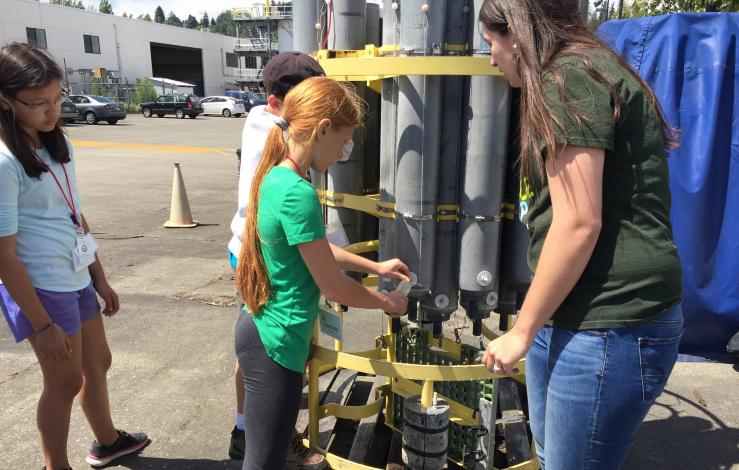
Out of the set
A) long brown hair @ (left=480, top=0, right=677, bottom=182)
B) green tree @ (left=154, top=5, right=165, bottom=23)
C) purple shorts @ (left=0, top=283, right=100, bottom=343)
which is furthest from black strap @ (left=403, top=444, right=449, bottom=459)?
green tree @ (left=154, top=5, right=165, bottom=23)

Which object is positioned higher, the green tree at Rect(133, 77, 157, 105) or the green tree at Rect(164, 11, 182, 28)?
the green tree at Rect(164, 11, 182, 28)

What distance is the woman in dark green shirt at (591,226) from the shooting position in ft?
4.37

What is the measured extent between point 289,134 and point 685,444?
281cm

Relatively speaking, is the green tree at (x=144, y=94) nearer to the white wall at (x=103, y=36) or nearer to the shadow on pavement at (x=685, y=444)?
the white wall at (x=103, y=36)

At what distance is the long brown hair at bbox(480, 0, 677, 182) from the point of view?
4.41 feet

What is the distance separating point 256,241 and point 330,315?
0.61 metres

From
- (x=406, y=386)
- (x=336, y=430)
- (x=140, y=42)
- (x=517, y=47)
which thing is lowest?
(x=336, y=430)

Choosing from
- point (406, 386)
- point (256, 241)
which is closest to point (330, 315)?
point (256, 241)

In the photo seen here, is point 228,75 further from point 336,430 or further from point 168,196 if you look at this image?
point 336,430

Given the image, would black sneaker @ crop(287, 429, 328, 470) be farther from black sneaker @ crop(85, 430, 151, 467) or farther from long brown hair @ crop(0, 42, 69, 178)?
long brown hair @ crop(0, 42, 69, 178)

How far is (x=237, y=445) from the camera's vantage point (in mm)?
2906

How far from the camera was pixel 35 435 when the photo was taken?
306 cm

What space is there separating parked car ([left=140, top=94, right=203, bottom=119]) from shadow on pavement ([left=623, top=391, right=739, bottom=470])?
1359 inches

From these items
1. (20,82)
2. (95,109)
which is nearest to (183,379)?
(20,82)
